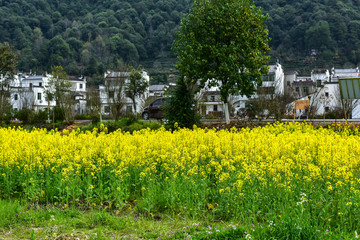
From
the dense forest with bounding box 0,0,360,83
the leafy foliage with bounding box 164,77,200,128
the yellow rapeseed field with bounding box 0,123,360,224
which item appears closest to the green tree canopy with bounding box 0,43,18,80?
the leafy foliage with bounding box 164,77,200,128

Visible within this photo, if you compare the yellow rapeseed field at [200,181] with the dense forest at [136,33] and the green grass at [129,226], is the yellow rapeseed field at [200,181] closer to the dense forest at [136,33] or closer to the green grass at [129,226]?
the green grass at [129,226]

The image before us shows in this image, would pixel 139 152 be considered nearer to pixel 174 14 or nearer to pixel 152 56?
pixel 152 56

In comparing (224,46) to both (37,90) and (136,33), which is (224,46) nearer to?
(37,90)

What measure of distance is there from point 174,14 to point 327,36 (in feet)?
156

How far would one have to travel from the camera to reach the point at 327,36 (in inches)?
3499

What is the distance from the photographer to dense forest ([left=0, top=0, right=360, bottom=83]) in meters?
89.9

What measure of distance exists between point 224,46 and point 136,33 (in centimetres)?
9491

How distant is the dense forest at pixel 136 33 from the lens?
295 feet

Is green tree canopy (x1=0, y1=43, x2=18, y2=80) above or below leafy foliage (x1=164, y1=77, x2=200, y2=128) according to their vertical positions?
above

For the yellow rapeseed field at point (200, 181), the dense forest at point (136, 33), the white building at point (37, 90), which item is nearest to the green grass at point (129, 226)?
the yellow rapeseed field at point (200, 181)

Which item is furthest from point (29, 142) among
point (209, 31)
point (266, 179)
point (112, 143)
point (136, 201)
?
point (209, 31)

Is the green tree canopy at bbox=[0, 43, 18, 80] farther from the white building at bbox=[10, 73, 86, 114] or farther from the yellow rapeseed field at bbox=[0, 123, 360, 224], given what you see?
the yellow rapeseed field at bbox=[0, 123, 360, 224]

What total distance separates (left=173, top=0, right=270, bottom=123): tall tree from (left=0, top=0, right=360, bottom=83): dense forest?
6435cm

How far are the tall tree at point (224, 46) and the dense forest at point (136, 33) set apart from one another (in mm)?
64350
